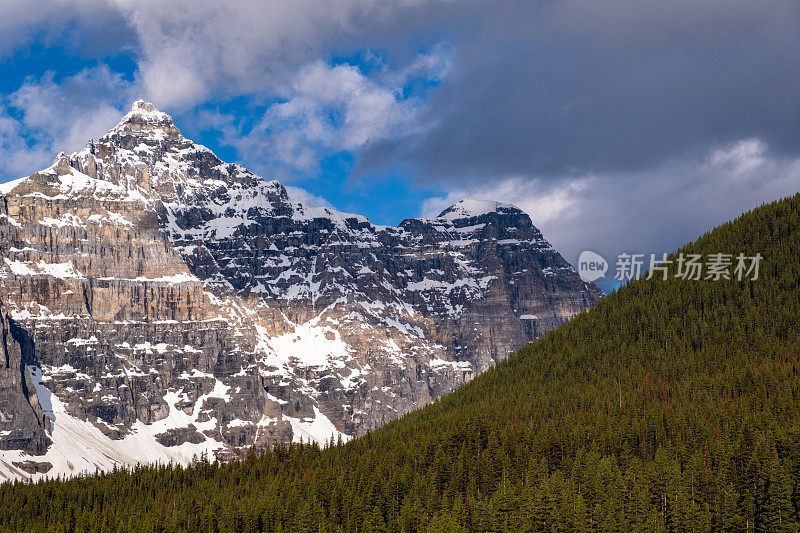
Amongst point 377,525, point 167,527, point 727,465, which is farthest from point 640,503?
point 167,527

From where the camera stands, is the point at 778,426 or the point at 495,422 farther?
the point at 495,422

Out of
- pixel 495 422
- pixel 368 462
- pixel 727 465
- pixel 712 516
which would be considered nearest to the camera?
pixel 712 516

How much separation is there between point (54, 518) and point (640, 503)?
11339 centimetres

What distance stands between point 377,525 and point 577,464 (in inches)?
1286

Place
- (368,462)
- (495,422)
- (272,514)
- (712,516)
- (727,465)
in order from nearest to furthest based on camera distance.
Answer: (712,516), (727,465), (272,514), (368,462), (495,422)

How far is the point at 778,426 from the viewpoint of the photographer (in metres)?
146

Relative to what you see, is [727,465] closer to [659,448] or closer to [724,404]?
[659,448]

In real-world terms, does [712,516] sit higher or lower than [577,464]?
lower

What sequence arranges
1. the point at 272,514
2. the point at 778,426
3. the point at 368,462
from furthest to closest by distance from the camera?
the point at 368,462 < the point at 272,514 < the point at 778,426

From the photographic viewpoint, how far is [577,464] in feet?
491

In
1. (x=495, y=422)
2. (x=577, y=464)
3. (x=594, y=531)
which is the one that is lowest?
(x=594, y=531)

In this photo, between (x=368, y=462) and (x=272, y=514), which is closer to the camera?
(x=272, y=514)

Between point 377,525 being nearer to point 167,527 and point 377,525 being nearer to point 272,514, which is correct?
point 272,514

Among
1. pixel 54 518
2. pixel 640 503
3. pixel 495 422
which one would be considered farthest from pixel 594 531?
pixel 54 518
